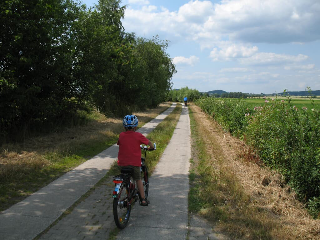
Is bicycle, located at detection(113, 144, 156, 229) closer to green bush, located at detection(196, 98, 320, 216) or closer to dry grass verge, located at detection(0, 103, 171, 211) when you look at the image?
dry grass verge, located at detection(0, 103, 171, 211)

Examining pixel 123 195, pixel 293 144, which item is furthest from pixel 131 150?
pixel 293 144

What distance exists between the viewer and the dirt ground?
4.45m

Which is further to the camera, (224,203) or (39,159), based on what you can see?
(39,159)

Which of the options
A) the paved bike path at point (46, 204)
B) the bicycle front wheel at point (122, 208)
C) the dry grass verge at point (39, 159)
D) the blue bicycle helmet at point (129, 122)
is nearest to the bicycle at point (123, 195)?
the bicycle front wheel at point (122, 208)

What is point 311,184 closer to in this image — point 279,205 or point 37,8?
point 279,205

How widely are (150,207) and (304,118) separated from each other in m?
4.21

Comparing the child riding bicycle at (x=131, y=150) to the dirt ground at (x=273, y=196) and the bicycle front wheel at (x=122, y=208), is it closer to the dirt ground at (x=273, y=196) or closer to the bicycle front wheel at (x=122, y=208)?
the bicycle front wheel at (x=122, y=208)

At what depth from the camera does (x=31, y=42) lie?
10.3 metres

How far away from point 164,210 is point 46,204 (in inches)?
84.1

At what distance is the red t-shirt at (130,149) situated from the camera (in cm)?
461

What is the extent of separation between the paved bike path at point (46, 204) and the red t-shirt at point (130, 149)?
4.65 ft

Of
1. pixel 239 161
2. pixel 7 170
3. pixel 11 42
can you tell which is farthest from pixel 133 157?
pixel 11 42

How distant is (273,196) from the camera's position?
609 cm

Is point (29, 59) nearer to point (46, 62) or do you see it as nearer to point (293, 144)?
point (46, 62)
